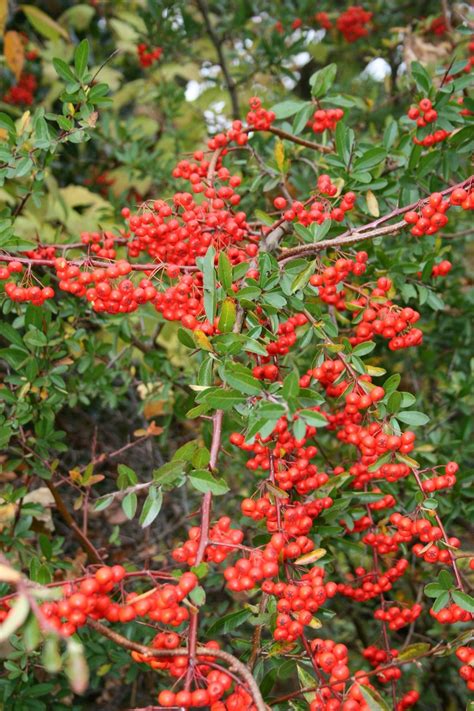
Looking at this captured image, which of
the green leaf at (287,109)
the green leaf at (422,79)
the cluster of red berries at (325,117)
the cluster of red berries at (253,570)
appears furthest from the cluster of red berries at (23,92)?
the cluster of red berries at (253,570)

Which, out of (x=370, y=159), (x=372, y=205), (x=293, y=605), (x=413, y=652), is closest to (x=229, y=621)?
(x=293, y=605)

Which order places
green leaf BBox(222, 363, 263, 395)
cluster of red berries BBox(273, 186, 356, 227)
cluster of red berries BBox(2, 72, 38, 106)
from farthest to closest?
1. cluster of red berries BBox(2, 72, 38, 106)
2. cluster of red berries BBox(273, 186, 356, 227)
3. green leaf BBox(222, 363, 263, 395)

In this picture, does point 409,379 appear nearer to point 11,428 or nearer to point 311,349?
point 311,349

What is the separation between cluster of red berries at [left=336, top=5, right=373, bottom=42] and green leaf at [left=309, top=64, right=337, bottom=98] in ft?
7.83

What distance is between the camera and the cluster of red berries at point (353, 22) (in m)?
4.23

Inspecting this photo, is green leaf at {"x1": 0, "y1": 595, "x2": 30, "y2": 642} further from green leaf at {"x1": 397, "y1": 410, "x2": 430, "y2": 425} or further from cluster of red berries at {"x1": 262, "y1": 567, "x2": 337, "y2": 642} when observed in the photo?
green leaf at {"x1": 397, "y1": 410, "x2": 430, "y2": 425}

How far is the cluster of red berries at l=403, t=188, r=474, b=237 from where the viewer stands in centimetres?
159

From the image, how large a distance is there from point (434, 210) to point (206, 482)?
906 mm

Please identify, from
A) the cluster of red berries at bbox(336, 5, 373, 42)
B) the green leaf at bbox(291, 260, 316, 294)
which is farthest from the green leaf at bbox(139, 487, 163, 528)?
the cluster of red berries at bbox(336, 5, 373, 42)

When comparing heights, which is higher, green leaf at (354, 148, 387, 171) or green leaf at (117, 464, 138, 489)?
green leaf at (354, 148, 387, 171)

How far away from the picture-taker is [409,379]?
3215 mm

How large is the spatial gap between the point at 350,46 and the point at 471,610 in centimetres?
421

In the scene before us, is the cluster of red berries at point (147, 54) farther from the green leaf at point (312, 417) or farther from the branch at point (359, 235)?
the green leaf at point (312, 417)

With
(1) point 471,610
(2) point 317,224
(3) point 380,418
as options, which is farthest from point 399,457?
(2) point 317,224
